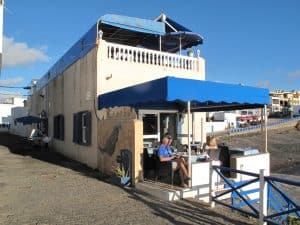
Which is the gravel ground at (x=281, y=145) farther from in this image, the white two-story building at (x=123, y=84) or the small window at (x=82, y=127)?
the small window at (x=82, y=127)

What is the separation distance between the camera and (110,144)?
1300 cm

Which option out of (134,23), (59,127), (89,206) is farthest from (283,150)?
(89,206)

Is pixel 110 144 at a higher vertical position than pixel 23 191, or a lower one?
higher

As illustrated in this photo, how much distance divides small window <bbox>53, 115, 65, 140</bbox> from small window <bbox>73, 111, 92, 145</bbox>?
3.71 metres

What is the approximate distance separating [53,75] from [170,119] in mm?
11865

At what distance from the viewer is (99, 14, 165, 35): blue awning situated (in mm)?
15484

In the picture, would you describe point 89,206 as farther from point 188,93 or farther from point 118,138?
point 118,138

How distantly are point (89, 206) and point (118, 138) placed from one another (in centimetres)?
395

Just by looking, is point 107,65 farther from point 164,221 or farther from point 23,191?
point 164,221

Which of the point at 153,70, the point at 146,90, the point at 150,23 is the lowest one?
the point at 146,90

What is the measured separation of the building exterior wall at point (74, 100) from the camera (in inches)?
597

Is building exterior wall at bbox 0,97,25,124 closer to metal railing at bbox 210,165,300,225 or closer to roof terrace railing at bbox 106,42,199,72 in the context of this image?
roof terrace railing at bbox 106,42,199,72

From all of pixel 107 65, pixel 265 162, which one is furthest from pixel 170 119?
pixel 265 162

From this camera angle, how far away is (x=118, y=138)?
40.2 feet
